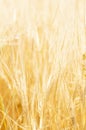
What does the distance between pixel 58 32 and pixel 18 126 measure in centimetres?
47

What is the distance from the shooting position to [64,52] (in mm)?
1376

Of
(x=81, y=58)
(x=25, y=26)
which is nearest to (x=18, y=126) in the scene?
(x=81, y=58)

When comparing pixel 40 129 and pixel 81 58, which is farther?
pixel 81 58

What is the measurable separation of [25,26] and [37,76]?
0.64 m

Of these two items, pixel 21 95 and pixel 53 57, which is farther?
pixel 53 57

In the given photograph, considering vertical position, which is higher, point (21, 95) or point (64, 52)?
point (64, 52)

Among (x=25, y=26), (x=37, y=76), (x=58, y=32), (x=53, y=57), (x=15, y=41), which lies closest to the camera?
(x=37, y=76)

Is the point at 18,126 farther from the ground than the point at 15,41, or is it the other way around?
the point at 15,41

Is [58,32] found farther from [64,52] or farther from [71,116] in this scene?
[71,116]

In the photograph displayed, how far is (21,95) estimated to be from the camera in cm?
135

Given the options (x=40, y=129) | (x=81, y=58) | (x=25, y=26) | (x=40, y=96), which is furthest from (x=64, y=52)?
(x=25, y=26)

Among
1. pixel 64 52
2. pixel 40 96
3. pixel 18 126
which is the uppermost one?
pixel 64 52

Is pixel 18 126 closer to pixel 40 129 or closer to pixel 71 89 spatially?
pixel 40 129

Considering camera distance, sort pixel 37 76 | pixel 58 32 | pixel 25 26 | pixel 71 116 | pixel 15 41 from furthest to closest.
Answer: pixel 25 26 < pixel 15 41 < pixel 58 32 < pixel 37 76 < pixel 71 116
